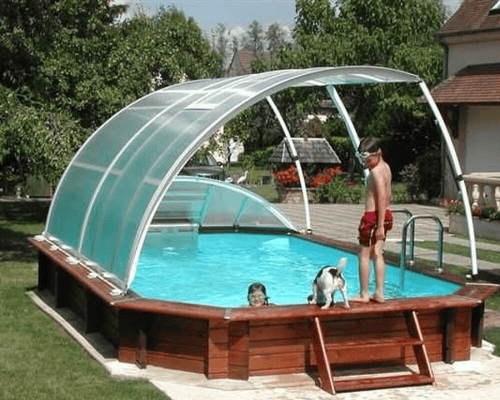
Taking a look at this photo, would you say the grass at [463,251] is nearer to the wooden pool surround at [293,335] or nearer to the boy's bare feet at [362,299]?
the wooden pool surround at [293,335]

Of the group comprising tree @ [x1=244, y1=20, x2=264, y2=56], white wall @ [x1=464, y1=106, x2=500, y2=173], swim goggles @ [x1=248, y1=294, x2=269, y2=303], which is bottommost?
swim goggles @ [x1=248, y1=294, x2=269, y2=303]

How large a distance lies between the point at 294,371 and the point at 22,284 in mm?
6361

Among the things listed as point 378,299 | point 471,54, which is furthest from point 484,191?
point 378,299

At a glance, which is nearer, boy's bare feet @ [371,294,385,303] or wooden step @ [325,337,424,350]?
wooden step @ [325,337,424,350]

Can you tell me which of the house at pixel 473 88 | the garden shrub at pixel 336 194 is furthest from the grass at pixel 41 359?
the garden shrub at pixel 336 194

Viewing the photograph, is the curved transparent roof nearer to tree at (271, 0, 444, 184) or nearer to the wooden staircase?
the wooden staircase

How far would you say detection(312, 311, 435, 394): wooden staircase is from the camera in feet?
28.3

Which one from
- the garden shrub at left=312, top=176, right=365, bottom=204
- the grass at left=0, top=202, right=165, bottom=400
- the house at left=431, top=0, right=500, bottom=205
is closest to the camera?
the grass at left=0, top=202, right=165, bottom=400

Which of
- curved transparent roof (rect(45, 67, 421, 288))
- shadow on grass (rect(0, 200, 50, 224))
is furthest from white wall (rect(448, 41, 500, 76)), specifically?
curved transparent roof (rect(45, 67, 421, 288))

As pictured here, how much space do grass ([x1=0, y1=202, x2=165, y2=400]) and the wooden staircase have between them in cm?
161

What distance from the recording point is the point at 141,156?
10953mm

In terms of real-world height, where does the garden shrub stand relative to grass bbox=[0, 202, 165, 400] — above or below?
above

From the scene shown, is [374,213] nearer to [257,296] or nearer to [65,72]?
[257,296]

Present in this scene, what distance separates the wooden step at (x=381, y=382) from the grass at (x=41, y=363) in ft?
5.73
